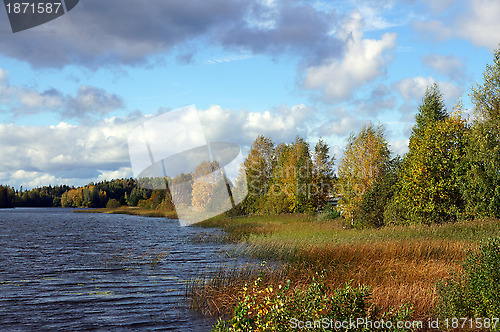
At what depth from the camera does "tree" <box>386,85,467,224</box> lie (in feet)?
97.1

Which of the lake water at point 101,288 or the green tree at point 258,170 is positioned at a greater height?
the green tree at point 258,170

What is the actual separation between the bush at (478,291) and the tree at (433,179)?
2192 centimetres

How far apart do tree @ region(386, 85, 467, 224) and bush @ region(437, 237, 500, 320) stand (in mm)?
21923

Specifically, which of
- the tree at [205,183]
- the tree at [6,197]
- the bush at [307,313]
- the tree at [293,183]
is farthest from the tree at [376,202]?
the tree at [6,197]

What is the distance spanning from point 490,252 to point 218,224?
42.0 metres

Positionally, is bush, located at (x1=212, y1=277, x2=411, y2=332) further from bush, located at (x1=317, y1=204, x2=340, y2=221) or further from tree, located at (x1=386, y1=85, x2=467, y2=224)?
bush, located at (x1=317, y1=204, x2=340, y2=221)

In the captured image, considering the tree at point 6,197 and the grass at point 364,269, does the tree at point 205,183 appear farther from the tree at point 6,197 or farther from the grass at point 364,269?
the tree at point 6,197

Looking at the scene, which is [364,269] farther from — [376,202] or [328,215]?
[328,215]

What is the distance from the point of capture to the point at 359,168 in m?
37.4

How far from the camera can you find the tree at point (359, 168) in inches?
1421

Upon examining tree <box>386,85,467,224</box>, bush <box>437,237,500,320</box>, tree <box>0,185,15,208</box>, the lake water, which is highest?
tree <box>0,185,15,208</box>

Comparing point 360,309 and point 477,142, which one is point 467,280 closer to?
point 360,309

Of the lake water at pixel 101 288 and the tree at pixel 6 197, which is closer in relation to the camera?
the lake water at pixel 101 288

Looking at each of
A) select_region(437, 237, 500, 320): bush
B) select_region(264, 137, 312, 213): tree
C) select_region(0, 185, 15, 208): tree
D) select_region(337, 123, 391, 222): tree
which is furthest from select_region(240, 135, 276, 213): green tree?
select_region(0, 185, 15, 208): tree
